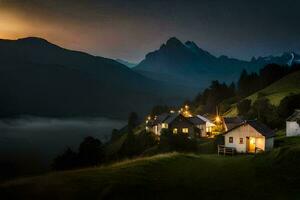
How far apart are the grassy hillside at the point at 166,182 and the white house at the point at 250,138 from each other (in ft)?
77.3

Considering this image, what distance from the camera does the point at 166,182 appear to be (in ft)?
91.9

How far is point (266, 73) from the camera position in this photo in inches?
6880

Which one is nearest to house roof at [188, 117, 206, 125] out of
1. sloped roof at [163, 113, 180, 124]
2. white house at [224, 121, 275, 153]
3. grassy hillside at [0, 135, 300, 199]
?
sloped roof at [163, 113, 180, 124]

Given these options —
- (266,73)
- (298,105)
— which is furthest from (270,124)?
(266,73)

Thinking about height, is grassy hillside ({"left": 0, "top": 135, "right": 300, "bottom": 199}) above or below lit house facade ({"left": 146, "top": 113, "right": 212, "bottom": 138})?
below

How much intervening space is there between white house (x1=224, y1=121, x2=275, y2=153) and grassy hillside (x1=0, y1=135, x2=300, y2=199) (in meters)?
23.6

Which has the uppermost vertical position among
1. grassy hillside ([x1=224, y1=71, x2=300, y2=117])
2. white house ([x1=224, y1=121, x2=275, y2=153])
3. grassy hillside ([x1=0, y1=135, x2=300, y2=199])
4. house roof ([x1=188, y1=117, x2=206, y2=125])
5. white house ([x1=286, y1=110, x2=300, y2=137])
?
grassy hillside ([x1=224, y1=71, x2=300, y2=117])

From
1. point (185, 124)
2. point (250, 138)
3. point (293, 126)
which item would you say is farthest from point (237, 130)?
point (185, 124)

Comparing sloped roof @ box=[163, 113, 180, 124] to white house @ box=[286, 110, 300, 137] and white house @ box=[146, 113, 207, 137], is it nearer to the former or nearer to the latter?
white house @ box=[146, 113, 207, 137]

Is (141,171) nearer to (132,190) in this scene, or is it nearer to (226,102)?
(132,190)

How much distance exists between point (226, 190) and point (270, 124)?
68.9 meters

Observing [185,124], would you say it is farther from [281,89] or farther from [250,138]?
[281,89]

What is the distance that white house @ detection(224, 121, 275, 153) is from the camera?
60.8 m

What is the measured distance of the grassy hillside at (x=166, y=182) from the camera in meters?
23.3
